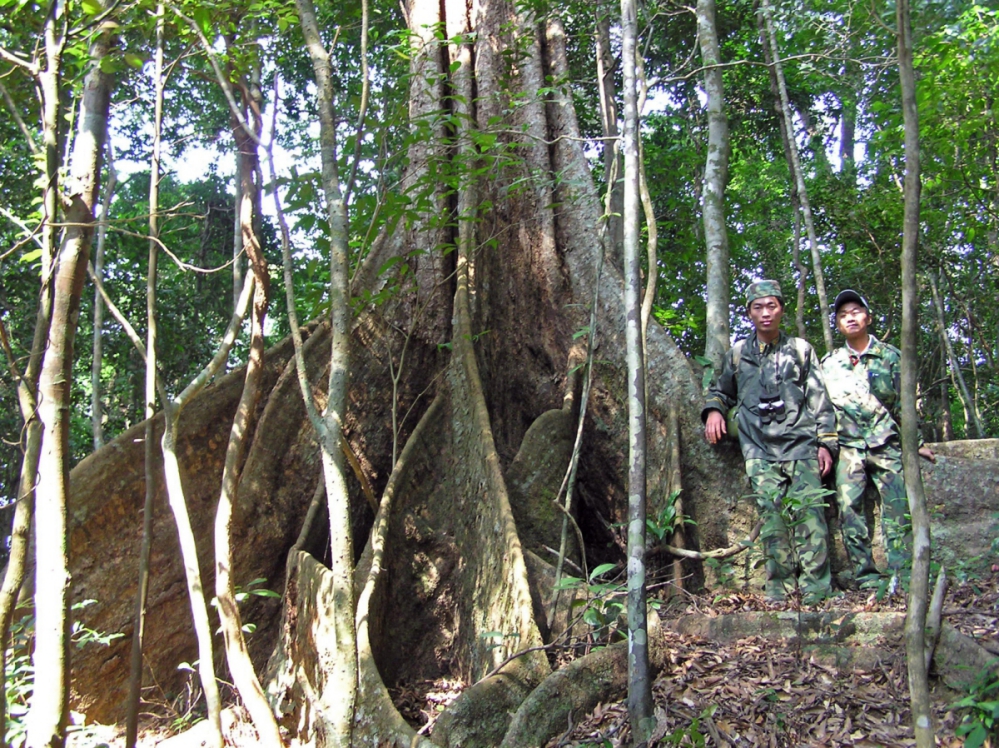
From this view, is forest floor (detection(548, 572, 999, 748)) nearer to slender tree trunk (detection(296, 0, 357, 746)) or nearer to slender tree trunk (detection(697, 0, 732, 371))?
slender tree trunk (detection(296, 0, 357, 746))

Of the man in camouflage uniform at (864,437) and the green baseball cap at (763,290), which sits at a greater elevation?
the green baseball cap at (763,290)

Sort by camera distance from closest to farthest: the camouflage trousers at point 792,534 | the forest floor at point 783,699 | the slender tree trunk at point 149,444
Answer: the forest floor at point 783,699, the slender tree trunk at point 149,444, the camouflage trousers at point 792,534

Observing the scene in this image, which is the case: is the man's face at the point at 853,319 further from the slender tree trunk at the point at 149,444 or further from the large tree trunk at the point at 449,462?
the slender tree trunk at the point at 149,444

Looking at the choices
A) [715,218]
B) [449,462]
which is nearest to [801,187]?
[715,218]

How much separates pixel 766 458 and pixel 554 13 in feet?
14.8

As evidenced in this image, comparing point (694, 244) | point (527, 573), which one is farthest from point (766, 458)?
point (694, 244)

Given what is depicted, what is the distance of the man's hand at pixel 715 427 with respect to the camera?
15.6 ft

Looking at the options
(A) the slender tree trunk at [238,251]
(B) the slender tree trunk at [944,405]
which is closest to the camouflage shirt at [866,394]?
(A) the slender tree trunk at [238,251]

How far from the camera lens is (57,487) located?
101 inches

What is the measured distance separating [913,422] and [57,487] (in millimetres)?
2537

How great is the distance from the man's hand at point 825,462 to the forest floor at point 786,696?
2.49 feet

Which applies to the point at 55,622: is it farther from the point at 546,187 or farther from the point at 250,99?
the point at 546,187

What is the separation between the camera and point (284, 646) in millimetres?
4551

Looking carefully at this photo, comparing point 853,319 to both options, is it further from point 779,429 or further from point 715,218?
point 715,218
